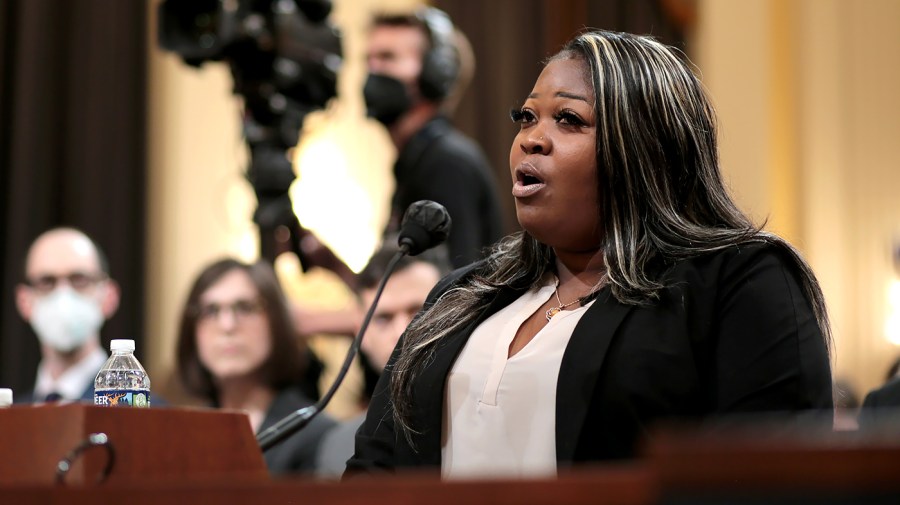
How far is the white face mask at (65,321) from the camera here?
4449 millimetres

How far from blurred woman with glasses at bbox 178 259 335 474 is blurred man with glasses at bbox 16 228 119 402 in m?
0.65

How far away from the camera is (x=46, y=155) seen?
647cm

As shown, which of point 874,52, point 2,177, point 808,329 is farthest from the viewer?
point 874,52

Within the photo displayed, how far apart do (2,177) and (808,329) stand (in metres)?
5.27

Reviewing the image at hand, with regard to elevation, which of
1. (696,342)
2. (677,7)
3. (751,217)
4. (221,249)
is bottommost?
(221,249)

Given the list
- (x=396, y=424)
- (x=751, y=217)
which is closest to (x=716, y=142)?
(x=751, y=217)

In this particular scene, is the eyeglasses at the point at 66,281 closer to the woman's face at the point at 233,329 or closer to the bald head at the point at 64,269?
the bald head at the point at 64,269

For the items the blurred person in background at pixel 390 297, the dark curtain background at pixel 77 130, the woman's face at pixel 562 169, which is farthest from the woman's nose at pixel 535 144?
the dark curtain background at pixel 77 130

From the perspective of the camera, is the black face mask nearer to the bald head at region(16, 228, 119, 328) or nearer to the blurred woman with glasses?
the blurred woman with glasses

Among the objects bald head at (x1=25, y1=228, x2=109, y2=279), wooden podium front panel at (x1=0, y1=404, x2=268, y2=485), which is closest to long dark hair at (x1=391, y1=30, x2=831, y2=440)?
wooden podium front panel at (x1=0, y1=404, x2=268, y2=485)

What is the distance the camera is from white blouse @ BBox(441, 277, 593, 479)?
1.96 meters

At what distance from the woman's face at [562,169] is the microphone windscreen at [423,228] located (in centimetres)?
32

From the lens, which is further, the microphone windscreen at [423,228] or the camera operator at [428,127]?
the camera operator at [428,127]

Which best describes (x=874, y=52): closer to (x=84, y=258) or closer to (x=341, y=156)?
(x=341, y=156)
